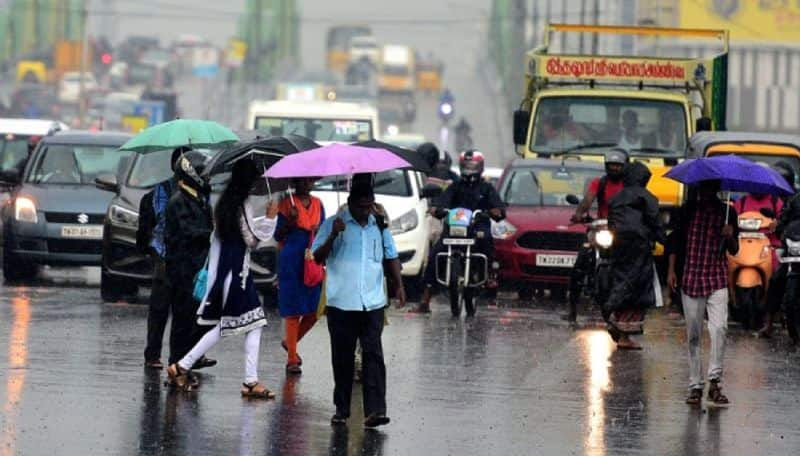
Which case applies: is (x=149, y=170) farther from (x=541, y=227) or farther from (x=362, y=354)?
(x=362, y=354)

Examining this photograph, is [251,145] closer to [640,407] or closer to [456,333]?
[640,407]

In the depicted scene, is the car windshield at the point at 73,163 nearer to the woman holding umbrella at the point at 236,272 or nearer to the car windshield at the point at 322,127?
the car windshield at the point at 322,127

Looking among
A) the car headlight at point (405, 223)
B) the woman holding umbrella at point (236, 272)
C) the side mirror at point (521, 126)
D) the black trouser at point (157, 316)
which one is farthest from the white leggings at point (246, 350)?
the side mirror at point (521, 126)

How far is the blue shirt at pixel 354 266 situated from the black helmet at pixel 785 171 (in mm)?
A: 8001

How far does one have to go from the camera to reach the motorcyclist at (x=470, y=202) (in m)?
20.8

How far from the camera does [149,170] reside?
21719 millimetres

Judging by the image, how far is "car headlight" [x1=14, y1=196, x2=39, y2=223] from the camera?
2266 centimetres

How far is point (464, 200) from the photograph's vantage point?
2084 cm

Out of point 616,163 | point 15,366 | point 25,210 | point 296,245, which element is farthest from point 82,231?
point 296,245

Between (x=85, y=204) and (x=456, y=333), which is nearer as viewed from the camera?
(x=456, y=333)

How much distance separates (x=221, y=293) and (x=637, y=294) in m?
5.11

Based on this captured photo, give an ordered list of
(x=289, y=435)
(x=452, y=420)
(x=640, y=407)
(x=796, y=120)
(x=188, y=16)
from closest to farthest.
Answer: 1. (x=289, y=435)
2. (x=452, y=420)
3. (x=640, y=407)
4. (x=796, y=120)
5. (x=188, y=16)

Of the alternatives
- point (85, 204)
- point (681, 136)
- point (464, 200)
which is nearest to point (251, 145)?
point (464, 200)

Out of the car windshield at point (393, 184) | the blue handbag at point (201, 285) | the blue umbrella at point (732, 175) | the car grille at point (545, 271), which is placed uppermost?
the blue umbrella at point (732, 175)
